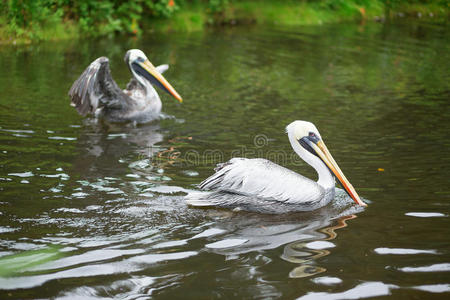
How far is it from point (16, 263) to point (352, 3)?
58.1 feet

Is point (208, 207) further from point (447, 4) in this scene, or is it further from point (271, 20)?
point (447, 4)

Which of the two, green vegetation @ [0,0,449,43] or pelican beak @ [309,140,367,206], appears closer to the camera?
pelican beak @ [309,140,367,206]

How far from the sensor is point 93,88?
7.23 meters

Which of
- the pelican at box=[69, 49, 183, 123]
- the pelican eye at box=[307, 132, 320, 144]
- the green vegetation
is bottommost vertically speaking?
the pelican eye at box=[307, 132, 320, 144]

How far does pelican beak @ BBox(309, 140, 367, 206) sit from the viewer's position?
4734mm

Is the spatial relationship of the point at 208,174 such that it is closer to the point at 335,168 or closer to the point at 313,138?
the point at 313,138

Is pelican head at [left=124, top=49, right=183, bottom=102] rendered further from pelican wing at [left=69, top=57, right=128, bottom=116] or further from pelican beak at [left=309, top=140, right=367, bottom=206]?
pelican beak at [left=309, top=140, right=367, bottom=206]

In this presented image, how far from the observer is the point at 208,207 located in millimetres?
4832

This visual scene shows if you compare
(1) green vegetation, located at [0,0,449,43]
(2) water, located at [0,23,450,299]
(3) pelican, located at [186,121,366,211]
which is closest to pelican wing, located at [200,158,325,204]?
(3) pelican, located at [186,121,366,211]

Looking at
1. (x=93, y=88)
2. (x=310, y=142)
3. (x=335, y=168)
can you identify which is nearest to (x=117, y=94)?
(x=93, y=88)

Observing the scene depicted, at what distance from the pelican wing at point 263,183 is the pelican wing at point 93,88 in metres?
3.03

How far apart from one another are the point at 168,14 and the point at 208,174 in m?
10.6

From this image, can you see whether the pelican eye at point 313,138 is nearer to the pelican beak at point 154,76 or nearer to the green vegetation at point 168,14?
the pelican beak at point 154,76

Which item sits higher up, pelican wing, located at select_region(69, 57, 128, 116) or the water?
pelican wing, located at select_region(69, 57, 128, 116)
